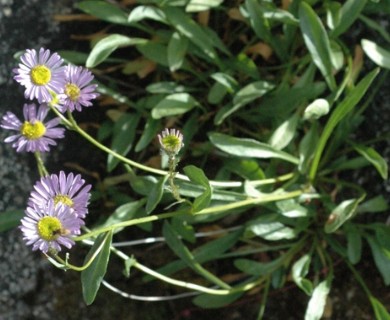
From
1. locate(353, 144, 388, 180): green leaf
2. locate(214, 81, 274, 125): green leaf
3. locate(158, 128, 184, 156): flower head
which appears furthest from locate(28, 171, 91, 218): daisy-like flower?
locate(353, 144, 388, 180): green leaf

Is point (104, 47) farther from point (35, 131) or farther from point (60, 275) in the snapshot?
point (60, 275)

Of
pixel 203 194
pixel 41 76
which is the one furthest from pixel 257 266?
pixel 41 76

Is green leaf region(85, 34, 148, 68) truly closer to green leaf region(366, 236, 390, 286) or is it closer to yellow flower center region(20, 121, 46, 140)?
yellow flower center region(20, 121, 46, 140)

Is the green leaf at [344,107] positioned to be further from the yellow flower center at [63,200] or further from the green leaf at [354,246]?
the yellow flower center at [63,200]

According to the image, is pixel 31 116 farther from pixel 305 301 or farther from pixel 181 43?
pixel 305 301

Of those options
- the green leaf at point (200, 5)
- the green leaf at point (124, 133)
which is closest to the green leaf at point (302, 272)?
the green leaf at point (124, 133)

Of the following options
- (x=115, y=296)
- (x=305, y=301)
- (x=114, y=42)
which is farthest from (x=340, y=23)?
(x=115, y=296)
